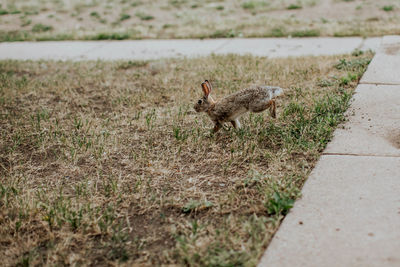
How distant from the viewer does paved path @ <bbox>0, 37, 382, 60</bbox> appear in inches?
310

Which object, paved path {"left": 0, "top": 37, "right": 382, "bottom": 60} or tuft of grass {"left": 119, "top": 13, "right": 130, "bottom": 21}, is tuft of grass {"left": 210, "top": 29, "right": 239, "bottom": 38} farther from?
tuft of grass {"left": 119, "top": 13, "right": 130, "bottom": 21}

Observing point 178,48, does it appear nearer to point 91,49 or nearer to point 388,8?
point 91,49

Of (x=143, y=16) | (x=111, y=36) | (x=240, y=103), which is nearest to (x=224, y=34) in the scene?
(x=111, y=36)

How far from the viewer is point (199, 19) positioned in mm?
10664

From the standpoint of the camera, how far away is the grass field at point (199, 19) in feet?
30.0

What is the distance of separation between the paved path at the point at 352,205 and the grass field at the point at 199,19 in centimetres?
444

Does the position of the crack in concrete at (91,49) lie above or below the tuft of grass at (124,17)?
below

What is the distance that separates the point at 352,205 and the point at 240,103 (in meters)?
1.65

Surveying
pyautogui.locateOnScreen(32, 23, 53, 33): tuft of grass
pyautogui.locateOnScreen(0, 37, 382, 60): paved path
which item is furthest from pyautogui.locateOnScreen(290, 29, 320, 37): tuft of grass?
pyautogui.locateOnScreen(32, 23, 53, 33): tuft of grass

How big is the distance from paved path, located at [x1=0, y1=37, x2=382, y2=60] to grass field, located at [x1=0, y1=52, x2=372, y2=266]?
2.58ft

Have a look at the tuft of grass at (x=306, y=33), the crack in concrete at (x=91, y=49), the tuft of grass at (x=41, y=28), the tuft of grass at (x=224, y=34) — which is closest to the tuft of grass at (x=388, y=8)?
the tuft of grass at (x=306, y=33)

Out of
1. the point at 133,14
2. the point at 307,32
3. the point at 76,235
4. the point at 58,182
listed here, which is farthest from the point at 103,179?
the point at 133,14

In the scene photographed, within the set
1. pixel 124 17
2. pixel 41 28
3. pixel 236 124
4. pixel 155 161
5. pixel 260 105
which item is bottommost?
pixel 41 28

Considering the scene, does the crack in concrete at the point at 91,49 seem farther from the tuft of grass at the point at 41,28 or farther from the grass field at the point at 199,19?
the tuft of grass at the point at 41,28
